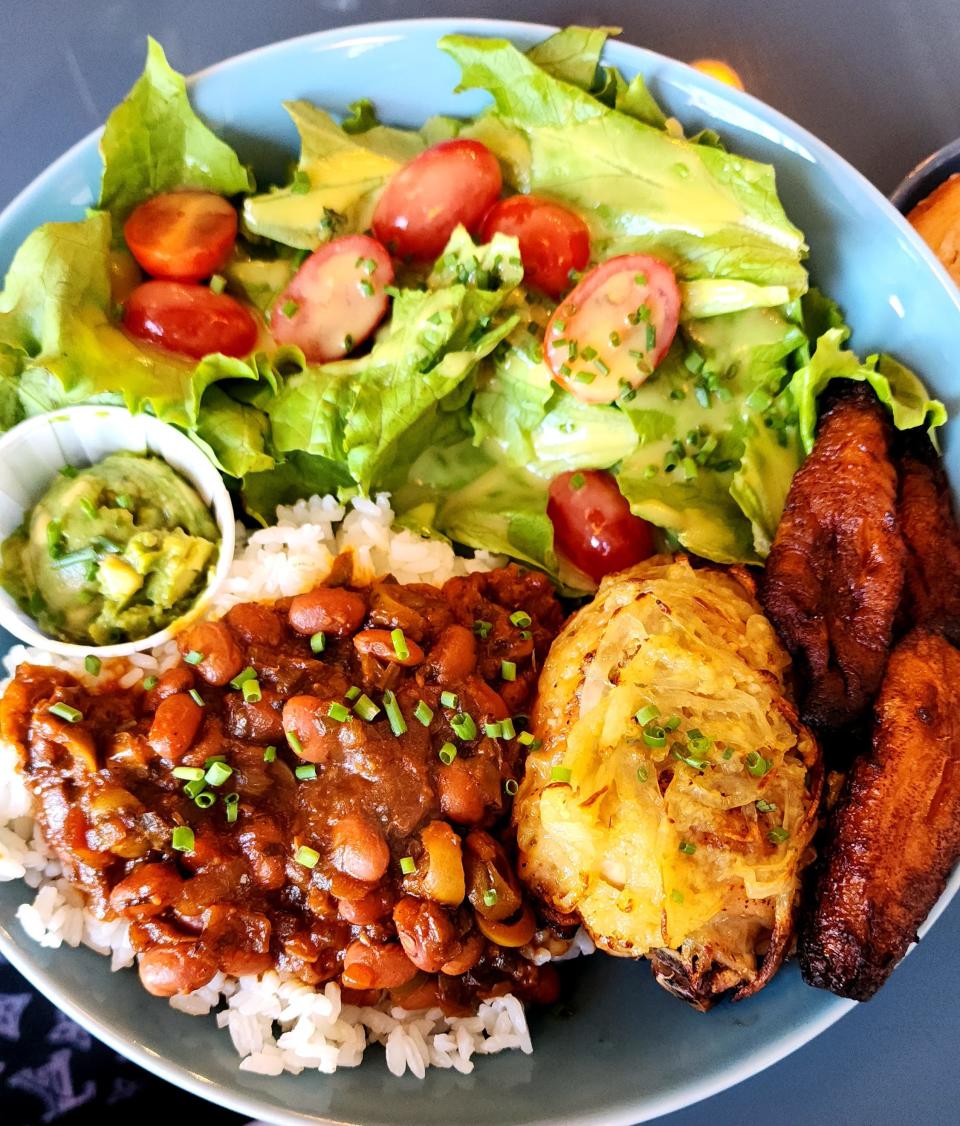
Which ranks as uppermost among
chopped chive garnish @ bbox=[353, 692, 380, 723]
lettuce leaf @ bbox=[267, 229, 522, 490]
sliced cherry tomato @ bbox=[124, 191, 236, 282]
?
sliced cherry tomato @ bbox=[124, 191, 236, 282]

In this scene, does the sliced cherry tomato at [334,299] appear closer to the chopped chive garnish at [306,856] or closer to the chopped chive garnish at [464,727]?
the chopped chive garnish at [464,727]

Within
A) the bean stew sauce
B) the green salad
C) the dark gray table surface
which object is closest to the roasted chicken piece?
the bean stew sauce

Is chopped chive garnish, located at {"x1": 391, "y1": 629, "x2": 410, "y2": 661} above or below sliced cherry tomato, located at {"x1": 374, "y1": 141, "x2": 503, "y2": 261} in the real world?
below

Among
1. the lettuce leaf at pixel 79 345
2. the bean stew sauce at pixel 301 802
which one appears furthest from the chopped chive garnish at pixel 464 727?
the lettuce leaf at pixel 79 345

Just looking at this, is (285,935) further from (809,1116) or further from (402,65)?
(402,65)

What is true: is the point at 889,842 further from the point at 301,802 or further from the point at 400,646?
the point at 301,802

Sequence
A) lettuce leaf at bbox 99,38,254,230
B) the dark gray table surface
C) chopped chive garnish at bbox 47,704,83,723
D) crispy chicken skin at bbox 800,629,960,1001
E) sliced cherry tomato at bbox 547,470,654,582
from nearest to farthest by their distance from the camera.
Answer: crispy chicken skin at bbox 800,629,960,1001, chopped chive garnish at bbox 47,704,83,723, lettuce leaf at bbox 99,38,254,230, sliced cherry tomato at bbox 547,470,654,582, the dark gray table surface

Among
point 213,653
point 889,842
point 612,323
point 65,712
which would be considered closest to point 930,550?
point 889,842

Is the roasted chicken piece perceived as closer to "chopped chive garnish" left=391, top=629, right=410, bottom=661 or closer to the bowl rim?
"chopped chive garnish" left=391, top=629, right=410, bottom=661

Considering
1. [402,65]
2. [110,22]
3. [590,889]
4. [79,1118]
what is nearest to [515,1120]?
[590,889]
